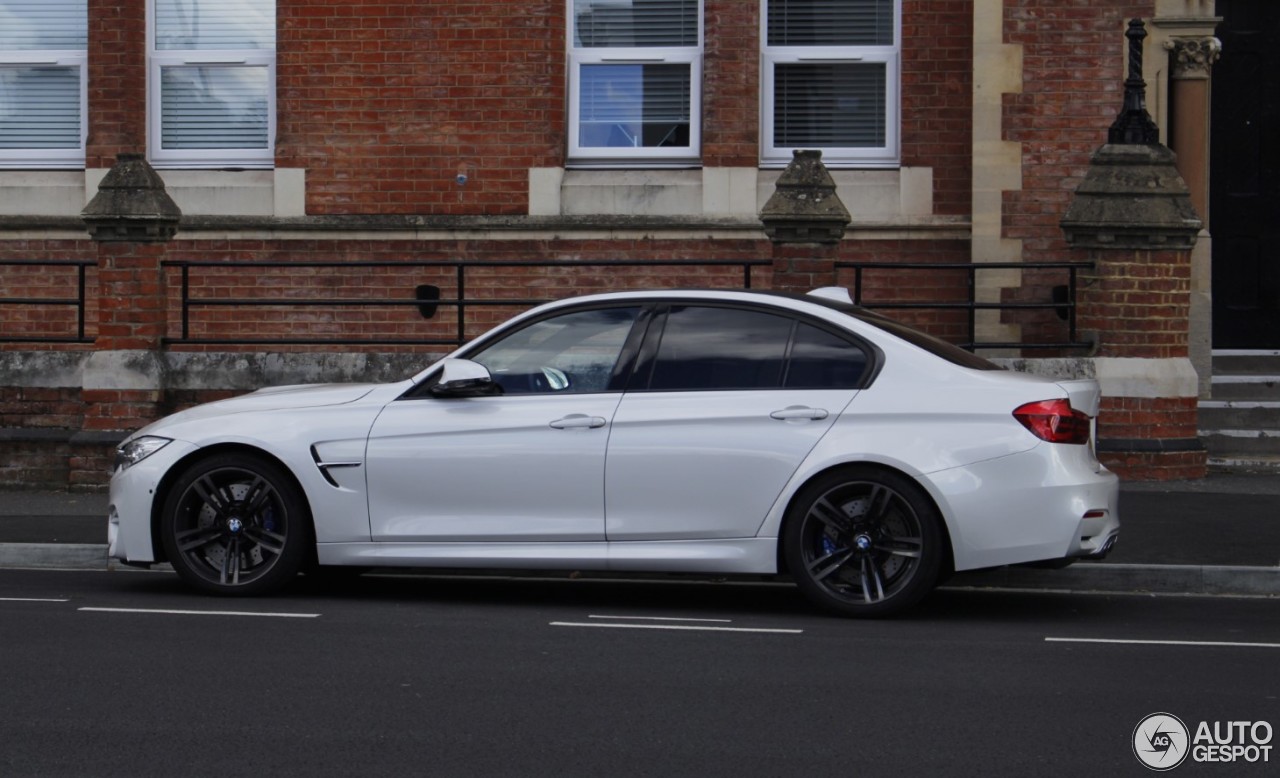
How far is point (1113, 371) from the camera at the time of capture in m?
13.1

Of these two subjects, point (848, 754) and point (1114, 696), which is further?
point (1114, 696)

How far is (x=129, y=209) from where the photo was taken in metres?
13.4

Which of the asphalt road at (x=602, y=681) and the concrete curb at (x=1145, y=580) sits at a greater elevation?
the concrete curb at (x=1145, y=580)

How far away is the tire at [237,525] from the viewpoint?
29.0 ft

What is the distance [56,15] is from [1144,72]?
930 cm

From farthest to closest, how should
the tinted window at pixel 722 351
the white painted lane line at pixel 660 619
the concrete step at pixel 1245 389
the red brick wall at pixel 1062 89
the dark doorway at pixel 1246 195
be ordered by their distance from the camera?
1. the dark doorway at pixel 1246 195
2. the concrete step at pixel 1245 389
3. the red brick wall at pixel 1062 89
4. the tinted window at pixel 722 351
5. the white painted lane line at pixel 660 619

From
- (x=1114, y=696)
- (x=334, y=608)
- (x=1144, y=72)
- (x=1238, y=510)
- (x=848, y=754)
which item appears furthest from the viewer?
(x=1144, y=72)

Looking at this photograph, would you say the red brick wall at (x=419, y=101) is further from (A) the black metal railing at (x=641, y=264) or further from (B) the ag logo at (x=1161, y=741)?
(B) the ag logo at (x=1161, y=741)

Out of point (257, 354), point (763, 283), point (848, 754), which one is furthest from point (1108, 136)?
point (848, 754)

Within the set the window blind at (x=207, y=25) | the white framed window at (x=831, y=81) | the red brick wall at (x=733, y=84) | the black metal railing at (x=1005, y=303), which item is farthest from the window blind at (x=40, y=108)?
the black metal railing at (x=1005, y=303)

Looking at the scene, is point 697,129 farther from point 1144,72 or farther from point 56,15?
point 56,15

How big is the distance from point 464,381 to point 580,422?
0.58 metres

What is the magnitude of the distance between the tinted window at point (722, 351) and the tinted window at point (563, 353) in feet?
0.79

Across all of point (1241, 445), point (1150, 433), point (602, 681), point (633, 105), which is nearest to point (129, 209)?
point (633, 105)
